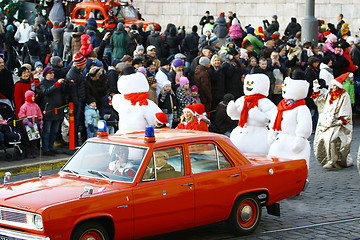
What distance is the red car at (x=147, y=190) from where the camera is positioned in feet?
24.9

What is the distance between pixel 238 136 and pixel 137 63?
435 cm

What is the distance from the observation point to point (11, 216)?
25.1ft

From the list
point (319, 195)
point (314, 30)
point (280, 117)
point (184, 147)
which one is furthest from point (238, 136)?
point (314, 30)

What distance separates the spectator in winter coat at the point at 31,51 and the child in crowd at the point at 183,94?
256 inches

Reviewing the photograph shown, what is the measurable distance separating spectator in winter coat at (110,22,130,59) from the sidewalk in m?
6.19

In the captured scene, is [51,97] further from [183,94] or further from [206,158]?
[206,158]

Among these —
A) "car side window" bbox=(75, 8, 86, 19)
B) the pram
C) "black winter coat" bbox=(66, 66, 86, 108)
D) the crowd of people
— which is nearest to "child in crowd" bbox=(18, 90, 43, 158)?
the crowd of people

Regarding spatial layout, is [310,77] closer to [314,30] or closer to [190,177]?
[314,30]

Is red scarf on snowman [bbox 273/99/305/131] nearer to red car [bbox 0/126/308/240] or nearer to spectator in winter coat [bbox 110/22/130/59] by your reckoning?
red car [bbox 0/126/308/240]

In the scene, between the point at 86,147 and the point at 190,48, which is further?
the point at 190,48

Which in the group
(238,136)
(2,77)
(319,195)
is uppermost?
(2,77)

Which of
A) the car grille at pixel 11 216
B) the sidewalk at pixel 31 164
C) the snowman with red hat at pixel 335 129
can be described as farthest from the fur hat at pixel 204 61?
the car grille at pixel 11 216

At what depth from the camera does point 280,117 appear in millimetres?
11617

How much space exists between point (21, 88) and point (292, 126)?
5477 mm
